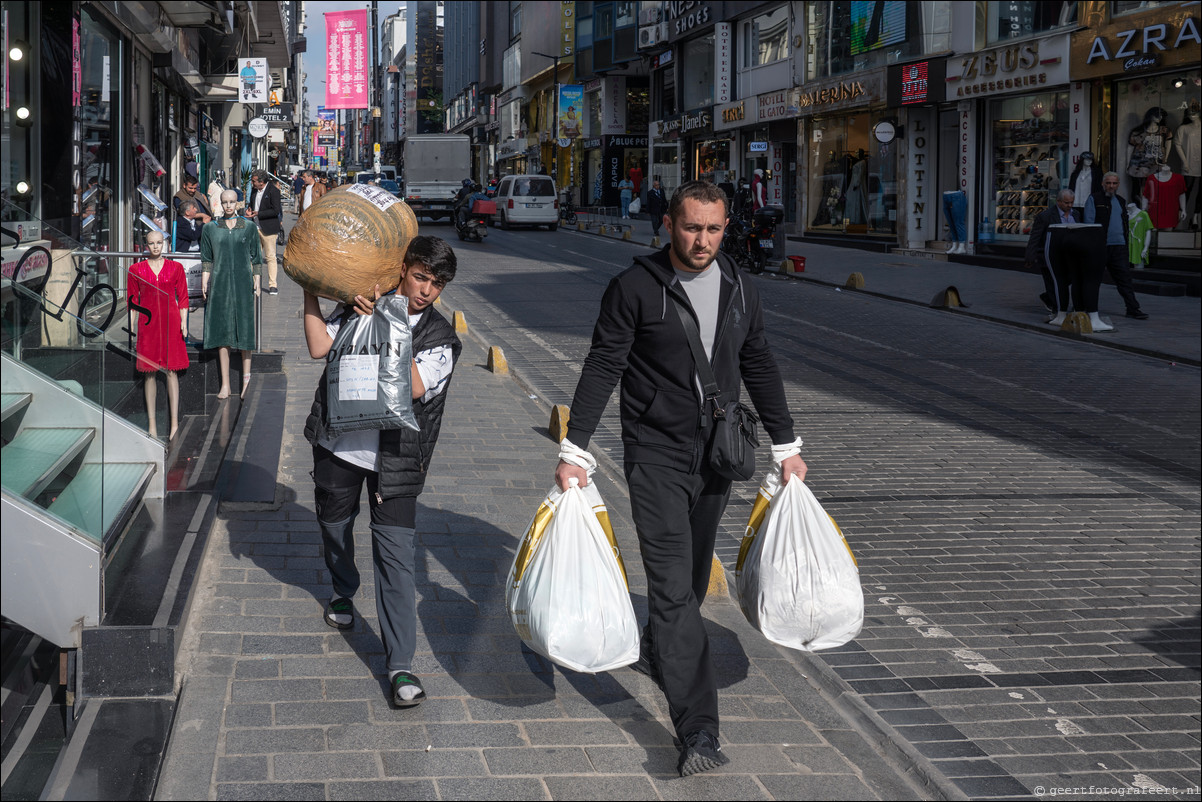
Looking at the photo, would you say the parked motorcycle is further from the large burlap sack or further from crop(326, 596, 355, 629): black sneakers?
the large burlap sack

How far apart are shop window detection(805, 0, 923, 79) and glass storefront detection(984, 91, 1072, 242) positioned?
115 inches

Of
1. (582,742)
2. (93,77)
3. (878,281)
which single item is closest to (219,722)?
(582,742)

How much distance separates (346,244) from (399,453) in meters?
0.78

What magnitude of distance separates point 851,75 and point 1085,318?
17094 millimetres

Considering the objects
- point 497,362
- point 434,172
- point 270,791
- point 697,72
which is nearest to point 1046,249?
point 497,362

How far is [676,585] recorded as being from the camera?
3.94m

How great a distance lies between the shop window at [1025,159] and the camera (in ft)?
77.1

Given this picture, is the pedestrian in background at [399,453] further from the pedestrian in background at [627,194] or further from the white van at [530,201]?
the pedestrian in background at [627,194]

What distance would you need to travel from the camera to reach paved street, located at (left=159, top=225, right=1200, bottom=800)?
3.86 meters

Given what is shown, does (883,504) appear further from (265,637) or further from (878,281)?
(878,281)

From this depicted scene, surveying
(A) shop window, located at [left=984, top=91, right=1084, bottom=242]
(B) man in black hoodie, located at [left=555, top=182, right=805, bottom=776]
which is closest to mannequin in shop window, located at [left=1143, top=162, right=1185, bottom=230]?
(A) shop window, located at [left=984, top=91, right=1084, bottom=242]

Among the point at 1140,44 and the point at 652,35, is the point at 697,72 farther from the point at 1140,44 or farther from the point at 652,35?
the point at 1140,44

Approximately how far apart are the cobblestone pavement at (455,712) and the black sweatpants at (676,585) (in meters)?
0.22

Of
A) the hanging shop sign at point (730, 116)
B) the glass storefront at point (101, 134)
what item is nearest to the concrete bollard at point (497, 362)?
the glass storefront at point (101, 134)
